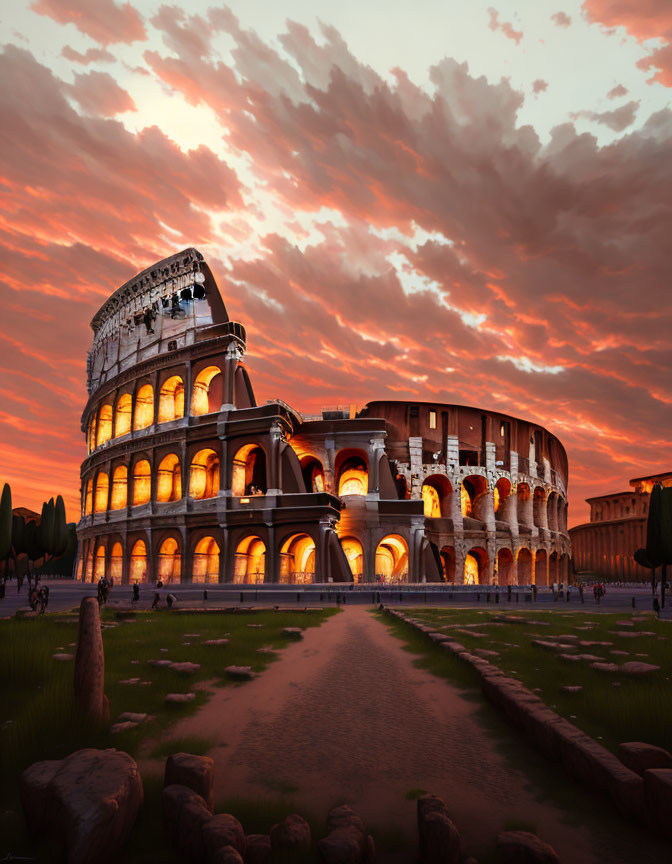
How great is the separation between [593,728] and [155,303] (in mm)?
55438

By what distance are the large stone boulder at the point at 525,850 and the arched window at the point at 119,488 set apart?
54455 mm

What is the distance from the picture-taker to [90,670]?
657 centimetres

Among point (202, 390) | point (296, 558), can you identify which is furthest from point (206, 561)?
point (202, 390)

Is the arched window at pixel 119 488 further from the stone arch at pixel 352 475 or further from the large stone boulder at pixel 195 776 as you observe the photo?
the large stone boulder at pixel 195 776

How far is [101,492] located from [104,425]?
7.18 metres

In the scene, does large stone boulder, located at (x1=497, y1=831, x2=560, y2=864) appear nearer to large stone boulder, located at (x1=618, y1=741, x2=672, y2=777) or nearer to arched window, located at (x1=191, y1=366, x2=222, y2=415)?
large stone boulder, located at (x1=618, y1=741, x2=672, y2=777)

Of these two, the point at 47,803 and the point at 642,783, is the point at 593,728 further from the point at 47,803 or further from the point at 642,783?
the point at 47,803

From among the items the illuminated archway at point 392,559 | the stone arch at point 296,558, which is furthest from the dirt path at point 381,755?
the illuminated archway at point 392,559

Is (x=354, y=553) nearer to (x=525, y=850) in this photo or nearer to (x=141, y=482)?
(x=141, y=482)

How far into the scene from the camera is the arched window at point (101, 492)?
56.0 m

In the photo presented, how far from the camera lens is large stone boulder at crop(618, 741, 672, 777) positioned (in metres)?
4.80

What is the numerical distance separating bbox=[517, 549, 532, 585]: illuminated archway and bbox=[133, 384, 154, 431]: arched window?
135 ft

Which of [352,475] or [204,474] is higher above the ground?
[352,475]

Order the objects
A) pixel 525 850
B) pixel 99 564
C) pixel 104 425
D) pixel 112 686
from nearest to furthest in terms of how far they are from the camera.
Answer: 1. pixel 525 850
2. pixel 112 686
3. pixel 99 564
4. pixel 104 425
